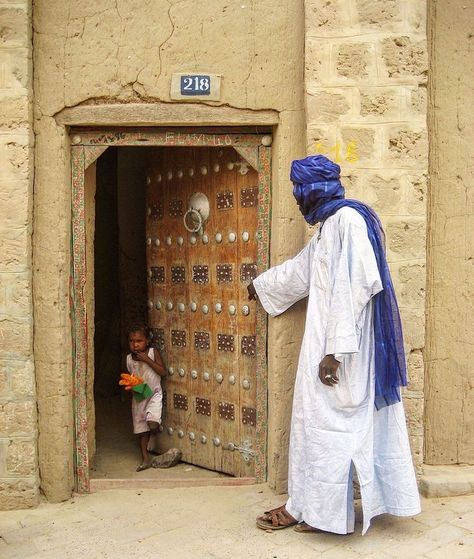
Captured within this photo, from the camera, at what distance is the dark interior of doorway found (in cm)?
691

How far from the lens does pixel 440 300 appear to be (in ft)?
14.5

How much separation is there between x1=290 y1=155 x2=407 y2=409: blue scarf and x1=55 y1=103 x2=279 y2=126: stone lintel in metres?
0.68

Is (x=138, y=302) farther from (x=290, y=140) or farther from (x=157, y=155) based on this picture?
(x=290, y=140)

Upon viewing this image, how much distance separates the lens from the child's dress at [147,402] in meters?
5.10

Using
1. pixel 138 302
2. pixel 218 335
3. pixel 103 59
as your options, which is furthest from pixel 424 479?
pixel 138 302

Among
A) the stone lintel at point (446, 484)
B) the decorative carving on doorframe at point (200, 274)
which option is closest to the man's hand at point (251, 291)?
the decorative carving on doorframe at point (200, 274)

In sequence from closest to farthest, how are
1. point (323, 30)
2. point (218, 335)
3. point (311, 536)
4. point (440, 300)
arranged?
point (311, 536)
point (323, 30)
point (440, 300)
point (218, 335)

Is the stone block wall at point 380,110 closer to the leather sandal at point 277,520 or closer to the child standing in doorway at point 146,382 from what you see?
the leather sandal at point 277,520

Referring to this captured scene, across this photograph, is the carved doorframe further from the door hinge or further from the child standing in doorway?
the door hinge

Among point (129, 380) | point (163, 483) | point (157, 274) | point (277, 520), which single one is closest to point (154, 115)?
point (157, 274)

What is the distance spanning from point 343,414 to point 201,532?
952mm

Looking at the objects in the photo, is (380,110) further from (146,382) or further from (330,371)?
(146,382)

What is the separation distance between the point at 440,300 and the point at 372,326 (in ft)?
2.86

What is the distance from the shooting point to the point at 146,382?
512 cm
